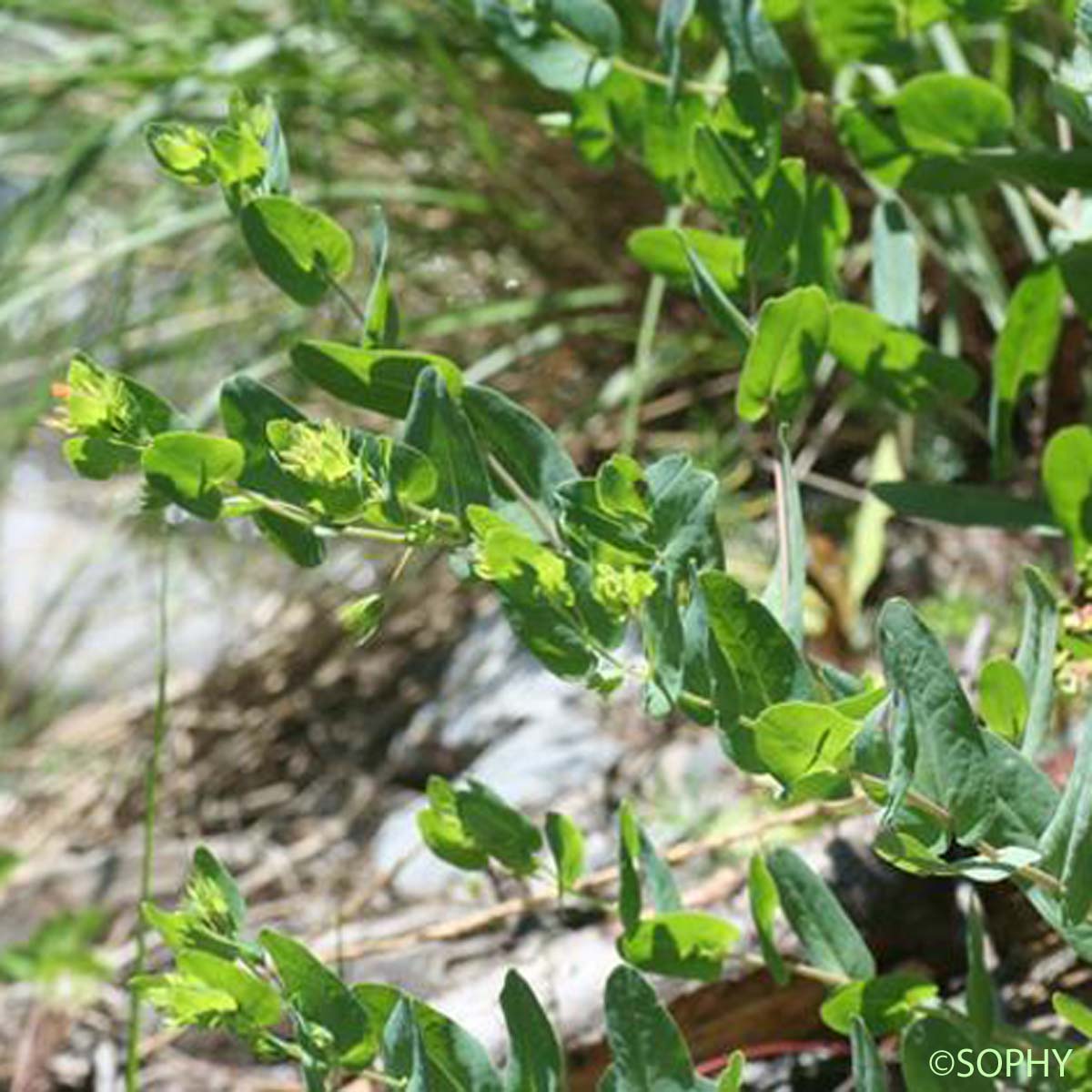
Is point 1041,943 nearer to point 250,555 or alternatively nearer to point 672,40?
point 672,40

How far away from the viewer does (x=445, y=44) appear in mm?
2100

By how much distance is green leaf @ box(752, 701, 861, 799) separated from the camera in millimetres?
847

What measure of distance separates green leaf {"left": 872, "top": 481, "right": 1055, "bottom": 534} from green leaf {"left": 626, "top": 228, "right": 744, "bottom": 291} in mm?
149

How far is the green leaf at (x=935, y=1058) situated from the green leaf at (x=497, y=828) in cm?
23

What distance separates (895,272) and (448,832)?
0.42 meters

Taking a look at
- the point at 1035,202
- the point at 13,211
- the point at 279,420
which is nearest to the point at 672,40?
the point at 1035,202

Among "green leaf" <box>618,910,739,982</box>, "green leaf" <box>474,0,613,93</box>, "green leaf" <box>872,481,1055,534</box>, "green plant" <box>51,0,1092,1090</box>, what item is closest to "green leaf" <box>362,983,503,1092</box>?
"green plant" <box>51,0,1092,1090</box>

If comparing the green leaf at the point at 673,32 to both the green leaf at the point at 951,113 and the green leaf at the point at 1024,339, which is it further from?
the green leaf at the point at 1024,339

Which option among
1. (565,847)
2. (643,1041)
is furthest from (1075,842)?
(565,847)

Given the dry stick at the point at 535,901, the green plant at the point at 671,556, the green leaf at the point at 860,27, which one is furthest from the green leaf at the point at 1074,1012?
the green leaf at the point at 860,27

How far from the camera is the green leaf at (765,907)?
1062 millimetres

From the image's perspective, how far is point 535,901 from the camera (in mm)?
1354

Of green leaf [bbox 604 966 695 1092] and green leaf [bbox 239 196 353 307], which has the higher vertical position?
green leaf [bbox 239 196 353 307]

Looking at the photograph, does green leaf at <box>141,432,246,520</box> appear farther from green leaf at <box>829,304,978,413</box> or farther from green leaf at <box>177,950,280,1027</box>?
green leaf at <box>829,304,978,413</box>
